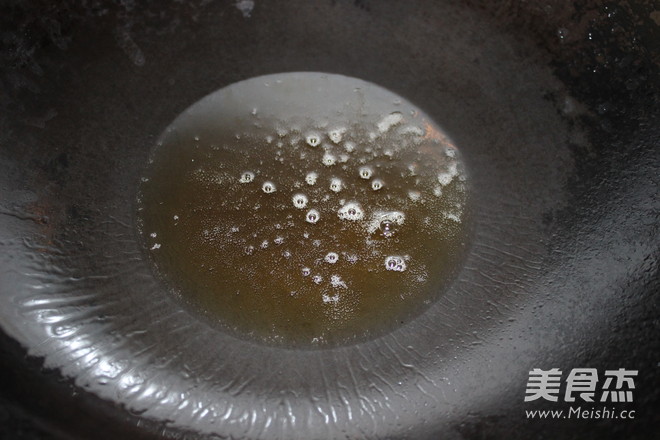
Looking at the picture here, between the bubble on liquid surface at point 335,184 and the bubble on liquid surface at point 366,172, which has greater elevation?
the bubble on liquid surface at point 366,172

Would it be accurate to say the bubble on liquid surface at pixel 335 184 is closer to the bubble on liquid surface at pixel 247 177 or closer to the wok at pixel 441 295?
the bubble on liquid surface at pixel 247 177

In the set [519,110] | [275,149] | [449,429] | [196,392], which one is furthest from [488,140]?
[196,392]

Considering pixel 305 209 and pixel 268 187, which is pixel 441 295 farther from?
pixel 268 187

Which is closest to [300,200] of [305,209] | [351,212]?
[305,209]

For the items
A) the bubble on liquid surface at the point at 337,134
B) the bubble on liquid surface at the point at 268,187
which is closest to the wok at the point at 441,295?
the bubble on liquid surface at the point at 337,134

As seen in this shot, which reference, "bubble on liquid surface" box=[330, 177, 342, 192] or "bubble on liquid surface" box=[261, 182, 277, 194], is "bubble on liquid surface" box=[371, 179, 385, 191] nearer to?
"bubble on liquid surface" box=[330, 177, 342, 192]
